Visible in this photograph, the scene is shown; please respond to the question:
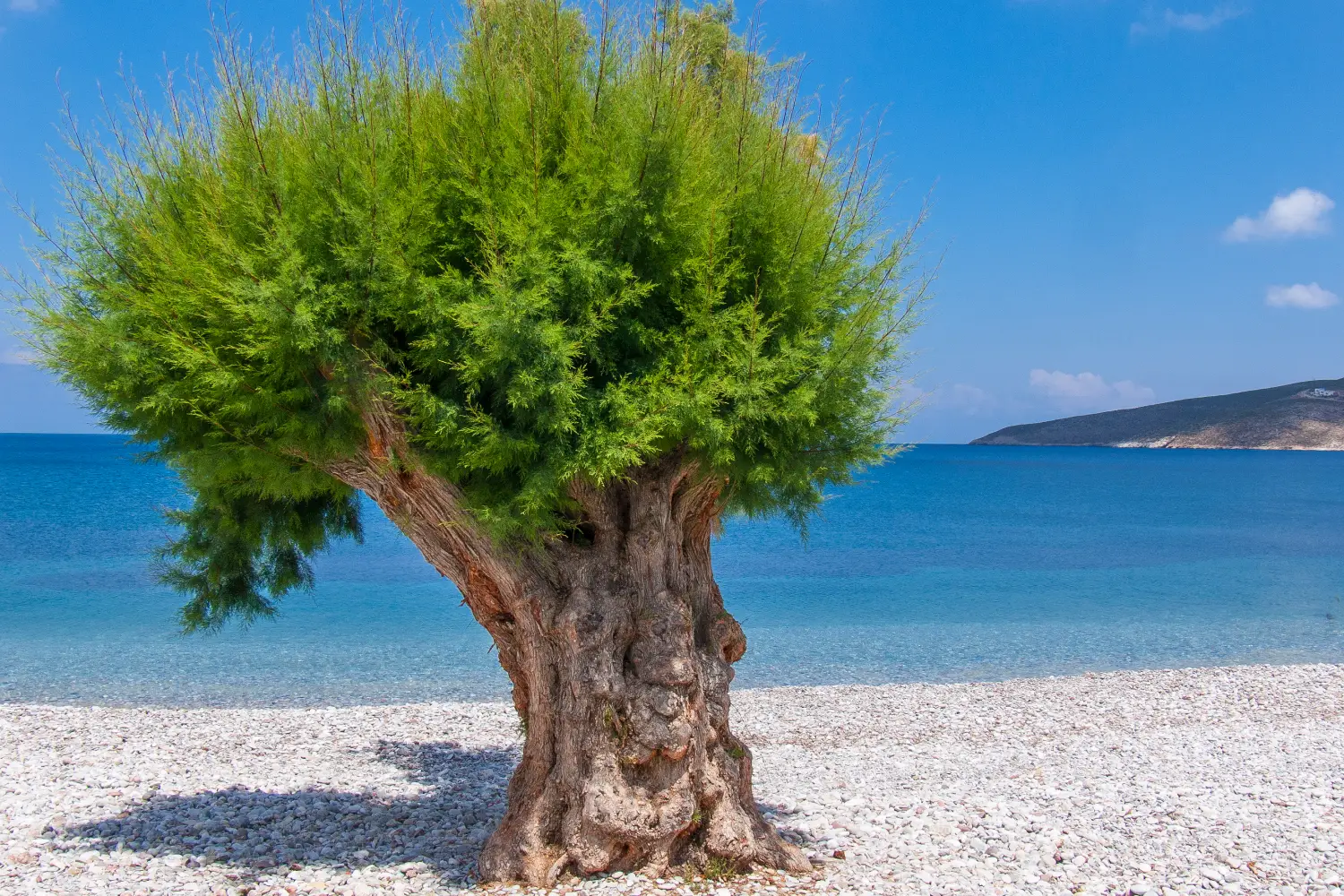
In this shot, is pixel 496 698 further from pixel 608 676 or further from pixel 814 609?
pixel 814 609

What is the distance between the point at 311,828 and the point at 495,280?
502 cm

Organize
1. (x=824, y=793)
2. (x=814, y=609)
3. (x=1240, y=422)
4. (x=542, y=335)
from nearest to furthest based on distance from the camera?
1. (x=542, y=335)
2. (x=824, y=793)
3. (x=814, y=609)
4. (x=1240, y=422)

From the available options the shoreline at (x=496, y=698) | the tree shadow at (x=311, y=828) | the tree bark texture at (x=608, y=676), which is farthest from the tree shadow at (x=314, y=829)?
the shoreline at (x=496, y=698)

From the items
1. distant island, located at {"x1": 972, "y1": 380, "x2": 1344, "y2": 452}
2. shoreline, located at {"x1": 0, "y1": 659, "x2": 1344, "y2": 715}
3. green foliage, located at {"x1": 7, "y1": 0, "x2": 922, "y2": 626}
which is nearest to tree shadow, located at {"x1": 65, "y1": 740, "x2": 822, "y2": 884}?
green foliage, located at {"x1": 7, "y1": 0, "x2": 922, "y2": 626}

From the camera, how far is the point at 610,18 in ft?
18.2

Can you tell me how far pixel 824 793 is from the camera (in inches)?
343

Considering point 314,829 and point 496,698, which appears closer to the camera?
point 314,829

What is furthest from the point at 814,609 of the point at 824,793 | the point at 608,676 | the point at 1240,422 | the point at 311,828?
the point at 1240,422

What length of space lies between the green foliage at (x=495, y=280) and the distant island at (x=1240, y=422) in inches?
5826

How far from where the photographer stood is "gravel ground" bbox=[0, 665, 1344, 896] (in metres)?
6.36

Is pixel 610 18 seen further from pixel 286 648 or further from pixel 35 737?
pixel 286 648

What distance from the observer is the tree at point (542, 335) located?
515 cm

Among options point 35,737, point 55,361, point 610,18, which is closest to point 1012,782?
point 610,18

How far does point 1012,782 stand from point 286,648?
14048mm
